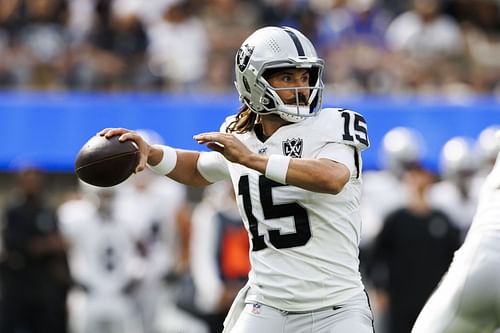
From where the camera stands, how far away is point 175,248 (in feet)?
32.9

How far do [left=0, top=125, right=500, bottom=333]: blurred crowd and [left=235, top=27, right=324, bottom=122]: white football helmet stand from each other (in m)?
3.59

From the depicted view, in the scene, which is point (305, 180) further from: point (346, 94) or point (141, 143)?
point (346, 94)

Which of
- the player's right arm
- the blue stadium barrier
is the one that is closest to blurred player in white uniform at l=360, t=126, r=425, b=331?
the blue stadium barrier

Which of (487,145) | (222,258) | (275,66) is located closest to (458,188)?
(487,145)

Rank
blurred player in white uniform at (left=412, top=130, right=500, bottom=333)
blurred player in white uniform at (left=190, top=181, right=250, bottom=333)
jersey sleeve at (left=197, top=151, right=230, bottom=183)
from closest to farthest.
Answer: blurred player in white uniform at (left=412, top=130, right=500, bottom=333) < jersey sleeve at (left=197, top=151, right=230, bottom=183) < blurred player in white uniform at (left=190, top=181, right=250, bottom=333)

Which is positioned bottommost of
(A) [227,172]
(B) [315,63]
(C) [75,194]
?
(C) [75,194]

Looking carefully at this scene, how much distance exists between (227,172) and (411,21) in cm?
739

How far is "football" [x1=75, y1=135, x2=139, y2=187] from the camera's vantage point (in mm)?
5078

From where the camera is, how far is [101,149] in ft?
16.7

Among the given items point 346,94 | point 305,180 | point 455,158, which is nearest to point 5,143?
point 346,94

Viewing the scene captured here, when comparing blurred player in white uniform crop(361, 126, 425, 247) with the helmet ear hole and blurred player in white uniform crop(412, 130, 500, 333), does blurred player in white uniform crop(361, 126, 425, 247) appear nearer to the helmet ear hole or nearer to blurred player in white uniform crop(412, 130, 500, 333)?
the helmet ear hole

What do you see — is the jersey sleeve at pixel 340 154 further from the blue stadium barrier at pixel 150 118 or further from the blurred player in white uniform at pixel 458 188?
the blue stadium barrier at pixel 150 118

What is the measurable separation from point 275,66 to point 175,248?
5.16 meters

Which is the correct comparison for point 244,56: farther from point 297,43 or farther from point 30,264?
point 30,264
